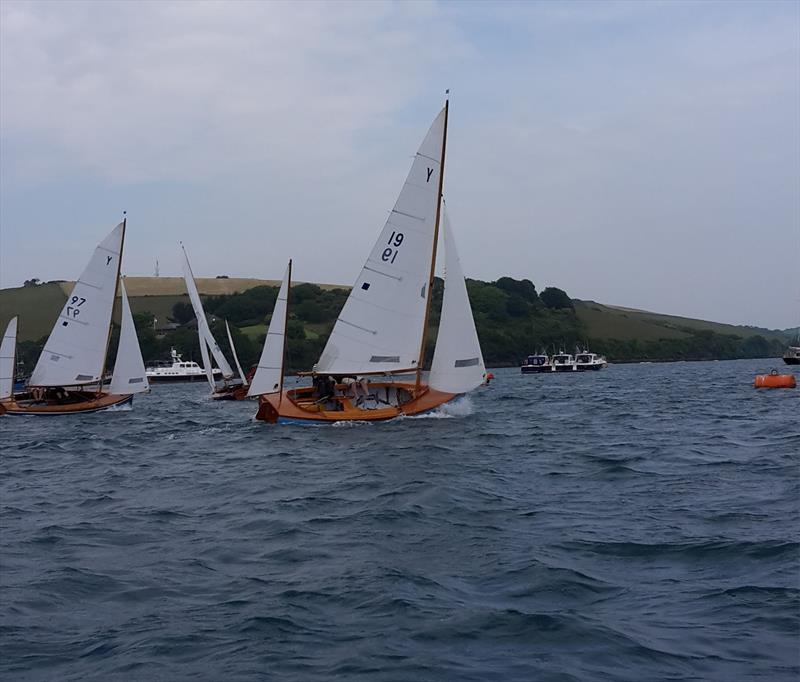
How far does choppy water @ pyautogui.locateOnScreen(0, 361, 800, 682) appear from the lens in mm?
7051

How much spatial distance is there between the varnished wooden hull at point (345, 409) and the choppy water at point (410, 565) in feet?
20.1

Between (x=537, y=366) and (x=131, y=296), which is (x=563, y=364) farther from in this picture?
(x=131, y=296)

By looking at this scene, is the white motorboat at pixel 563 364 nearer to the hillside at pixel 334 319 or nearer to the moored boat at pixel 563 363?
the moored boat at pixel 563 363

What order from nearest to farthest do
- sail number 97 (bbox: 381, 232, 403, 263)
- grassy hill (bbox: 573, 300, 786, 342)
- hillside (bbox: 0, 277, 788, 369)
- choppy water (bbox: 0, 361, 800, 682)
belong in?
choppy water (bbox: 0, 361, 800, 682), sail number 97 (bbox: 381, 232, 403, 263), hillside (bbox: 0, 277, 788, 369), grassy hill (bbox: 573, 300, 786, 342)

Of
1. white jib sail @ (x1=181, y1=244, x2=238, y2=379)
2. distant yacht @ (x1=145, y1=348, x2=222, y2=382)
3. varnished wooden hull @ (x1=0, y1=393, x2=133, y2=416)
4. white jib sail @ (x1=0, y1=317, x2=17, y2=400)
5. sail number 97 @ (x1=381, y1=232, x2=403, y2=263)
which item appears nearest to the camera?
sail number 97 @ (x1=381, y1=232, x2=403, y2=263)

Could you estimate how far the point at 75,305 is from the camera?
122ft

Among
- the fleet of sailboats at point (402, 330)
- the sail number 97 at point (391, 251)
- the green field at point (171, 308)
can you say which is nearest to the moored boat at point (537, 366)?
the green field at point (171, 308)

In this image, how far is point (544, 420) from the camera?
30453mm

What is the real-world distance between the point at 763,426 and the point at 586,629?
19.8 m

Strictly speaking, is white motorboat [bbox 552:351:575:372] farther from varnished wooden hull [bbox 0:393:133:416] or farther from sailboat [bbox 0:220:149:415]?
varnished wooden hull [bbox 0:393:133:416]

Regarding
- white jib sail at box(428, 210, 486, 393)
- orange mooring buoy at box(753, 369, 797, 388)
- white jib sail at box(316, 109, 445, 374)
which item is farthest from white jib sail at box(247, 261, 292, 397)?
orange mooring buoy at box(753, 369, 797, 388)

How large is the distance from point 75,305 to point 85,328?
3.41ft

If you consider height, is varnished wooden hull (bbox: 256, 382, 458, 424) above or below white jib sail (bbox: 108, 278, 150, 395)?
below

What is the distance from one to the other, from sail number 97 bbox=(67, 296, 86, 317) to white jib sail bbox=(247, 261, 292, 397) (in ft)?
33.1
